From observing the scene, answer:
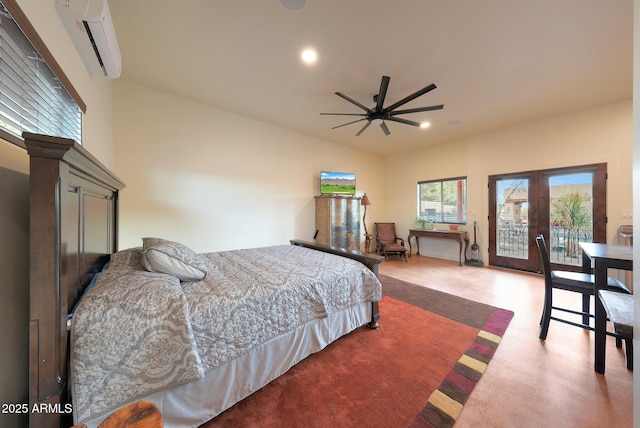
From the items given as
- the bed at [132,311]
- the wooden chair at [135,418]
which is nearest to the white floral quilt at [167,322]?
the bed at [132,311]

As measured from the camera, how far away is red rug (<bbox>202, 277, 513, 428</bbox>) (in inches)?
49.0

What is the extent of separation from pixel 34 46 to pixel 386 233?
5.96 m

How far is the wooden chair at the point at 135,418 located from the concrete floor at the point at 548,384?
157 cm

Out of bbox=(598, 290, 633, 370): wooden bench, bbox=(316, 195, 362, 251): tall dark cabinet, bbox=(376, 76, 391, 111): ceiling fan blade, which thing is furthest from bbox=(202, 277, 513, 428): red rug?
bbox=(376, 76, 391, 111): ceiling fan blade

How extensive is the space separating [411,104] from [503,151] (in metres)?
2.57

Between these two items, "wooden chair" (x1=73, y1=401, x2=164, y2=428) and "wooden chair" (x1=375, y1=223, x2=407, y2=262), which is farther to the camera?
"wooden chair" (x1=375, y1=223, x2=407, y2=262)

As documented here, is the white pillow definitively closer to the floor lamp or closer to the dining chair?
the dining chair

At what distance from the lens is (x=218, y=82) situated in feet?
9.35

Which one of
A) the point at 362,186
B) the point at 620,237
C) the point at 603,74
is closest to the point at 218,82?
the point at 362,186

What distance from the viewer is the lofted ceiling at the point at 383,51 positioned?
181 centimetres

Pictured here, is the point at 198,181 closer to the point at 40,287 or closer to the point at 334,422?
the point at 40,287

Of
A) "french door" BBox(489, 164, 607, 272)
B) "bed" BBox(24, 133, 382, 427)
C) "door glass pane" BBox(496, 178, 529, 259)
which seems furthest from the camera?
"door glass pane" BBox(496, 178, 529, 259)

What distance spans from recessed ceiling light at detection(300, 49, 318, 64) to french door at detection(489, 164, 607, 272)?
14.6 feet

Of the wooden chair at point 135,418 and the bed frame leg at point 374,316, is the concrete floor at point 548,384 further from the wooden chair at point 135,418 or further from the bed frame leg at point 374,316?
the wooden chair at point 135,418
